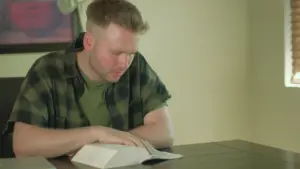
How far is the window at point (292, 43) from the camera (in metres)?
2.66

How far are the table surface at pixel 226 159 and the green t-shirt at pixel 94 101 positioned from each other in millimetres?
320

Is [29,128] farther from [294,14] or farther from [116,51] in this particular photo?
[294,14]

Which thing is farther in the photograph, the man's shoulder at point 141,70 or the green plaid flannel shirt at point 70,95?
the man's shoulder at point 141,70

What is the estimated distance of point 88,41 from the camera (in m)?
1.78

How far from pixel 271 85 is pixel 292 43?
274 millimetres

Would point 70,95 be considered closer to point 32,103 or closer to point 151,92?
point 32,103

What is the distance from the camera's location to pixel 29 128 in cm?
163

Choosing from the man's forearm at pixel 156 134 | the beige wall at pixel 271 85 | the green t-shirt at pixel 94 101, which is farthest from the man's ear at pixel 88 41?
the beige wall at pixel 271 85

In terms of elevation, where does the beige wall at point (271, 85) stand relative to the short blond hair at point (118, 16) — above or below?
below

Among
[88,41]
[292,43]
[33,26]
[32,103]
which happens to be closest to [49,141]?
[32,103]

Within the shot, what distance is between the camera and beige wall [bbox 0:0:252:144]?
2.78 m

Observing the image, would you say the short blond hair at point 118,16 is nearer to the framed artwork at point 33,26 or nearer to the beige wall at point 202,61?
the framed artwork at point 33,26

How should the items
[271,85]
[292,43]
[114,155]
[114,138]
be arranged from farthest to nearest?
[271,85] → [292,43] → [114,138] → [114,155]

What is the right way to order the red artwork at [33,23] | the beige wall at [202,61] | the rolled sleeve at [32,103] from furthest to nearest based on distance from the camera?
the beige wall at [202,61]
the red artwork at [33,23]
the rolled sleeve at [32,103]
